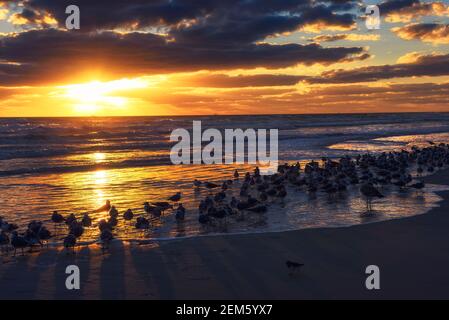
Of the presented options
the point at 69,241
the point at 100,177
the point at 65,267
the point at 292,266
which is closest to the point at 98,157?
the point at 100,177

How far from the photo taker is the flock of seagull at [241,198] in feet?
39.1

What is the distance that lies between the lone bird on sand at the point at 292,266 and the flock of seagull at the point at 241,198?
4.26 m

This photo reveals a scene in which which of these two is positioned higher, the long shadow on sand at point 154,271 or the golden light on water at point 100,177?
the golden light on water at point 100,177

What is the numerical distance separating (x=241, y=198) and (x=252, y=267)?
8448 millimetres

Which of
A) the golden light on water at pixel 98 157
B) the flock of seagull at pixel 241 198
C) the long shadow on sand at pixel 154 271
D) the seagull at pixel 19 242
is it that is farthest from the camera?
the golden light on water at pixel 98 157

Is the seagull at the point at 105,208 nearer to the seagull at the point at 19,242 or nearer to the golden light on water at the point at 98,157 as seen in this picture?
the seagull at the point at 19,242

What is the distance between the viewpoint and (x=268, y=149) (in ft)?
142

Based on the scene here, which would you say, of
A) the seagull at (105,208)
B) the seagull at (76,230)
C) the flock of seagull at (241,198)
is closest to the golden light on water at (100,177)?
the flock of seagull at (241,198)

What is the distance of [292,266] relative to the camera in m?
9.78

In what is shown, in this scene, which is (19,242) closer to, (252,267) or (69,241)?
(69,241)
